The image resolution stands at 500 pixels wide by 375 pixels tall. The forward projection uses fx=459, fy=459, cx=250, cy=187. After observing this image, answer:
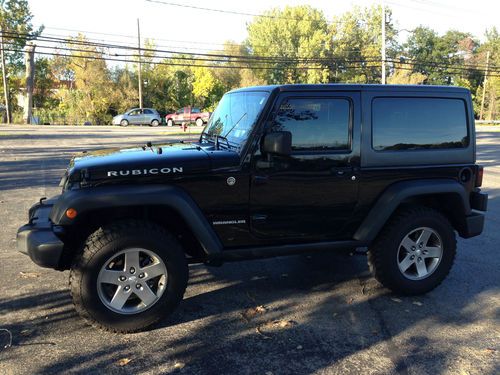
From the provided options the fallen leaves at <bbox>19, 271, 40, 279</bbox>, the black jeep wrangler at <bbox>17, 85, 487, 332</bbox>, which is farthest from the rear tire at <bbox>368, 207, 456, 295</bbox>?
the fallen leaves at <bbox>19, 271, 40, 279</bbox>

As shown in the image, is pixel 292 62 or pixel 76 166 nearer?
pixel 76 166

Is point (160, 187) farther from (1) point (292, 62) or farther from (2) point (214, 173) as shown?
(1) point (292, 62)

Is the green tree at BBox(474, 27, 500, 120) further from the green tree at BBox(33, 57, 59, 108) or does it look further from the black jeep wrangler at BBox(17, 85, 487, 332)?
the black jeep wrangler at BBox(17, 85, 487, 332)

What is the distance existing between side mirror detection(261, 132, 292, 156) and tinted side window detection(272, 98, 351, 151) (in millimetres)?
216

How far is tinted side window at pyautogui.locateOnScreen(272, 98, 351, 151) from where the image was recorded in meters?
3.87

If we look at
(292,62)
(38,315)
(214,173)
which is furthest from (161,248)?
(292,62)

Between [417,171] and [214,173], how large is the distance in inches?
75.1

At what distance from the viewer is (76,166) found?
11.5ft

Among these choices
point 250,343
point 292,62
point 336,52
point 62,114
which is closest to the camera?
point 250,343

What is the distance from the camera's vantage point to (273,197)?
3.83m

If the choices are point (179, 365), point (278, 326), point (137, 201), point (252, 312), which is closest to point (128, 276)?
point (137, 201)

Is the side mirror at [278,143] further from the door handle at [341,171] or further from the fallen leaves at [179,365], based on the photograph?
the fallen leaves at [179,365]

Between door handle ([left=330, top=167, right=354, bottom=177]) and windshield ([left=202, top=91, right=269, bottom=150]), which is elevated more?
windshield ([left=202, top=91, right=269, bottom=150])

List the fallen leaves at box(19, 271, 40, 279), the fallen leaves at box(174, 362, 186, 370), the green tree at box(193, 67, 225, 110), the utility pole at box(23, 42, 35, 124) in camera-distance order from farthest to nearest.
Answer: the green tree at box(193, 67, 225, 110)
the utility pole at box(23, 42, 35, 124)
the fallen leaves at box(19, 271, 40, 279)
the fallen leaves at box(174, 362, 186, 370)
